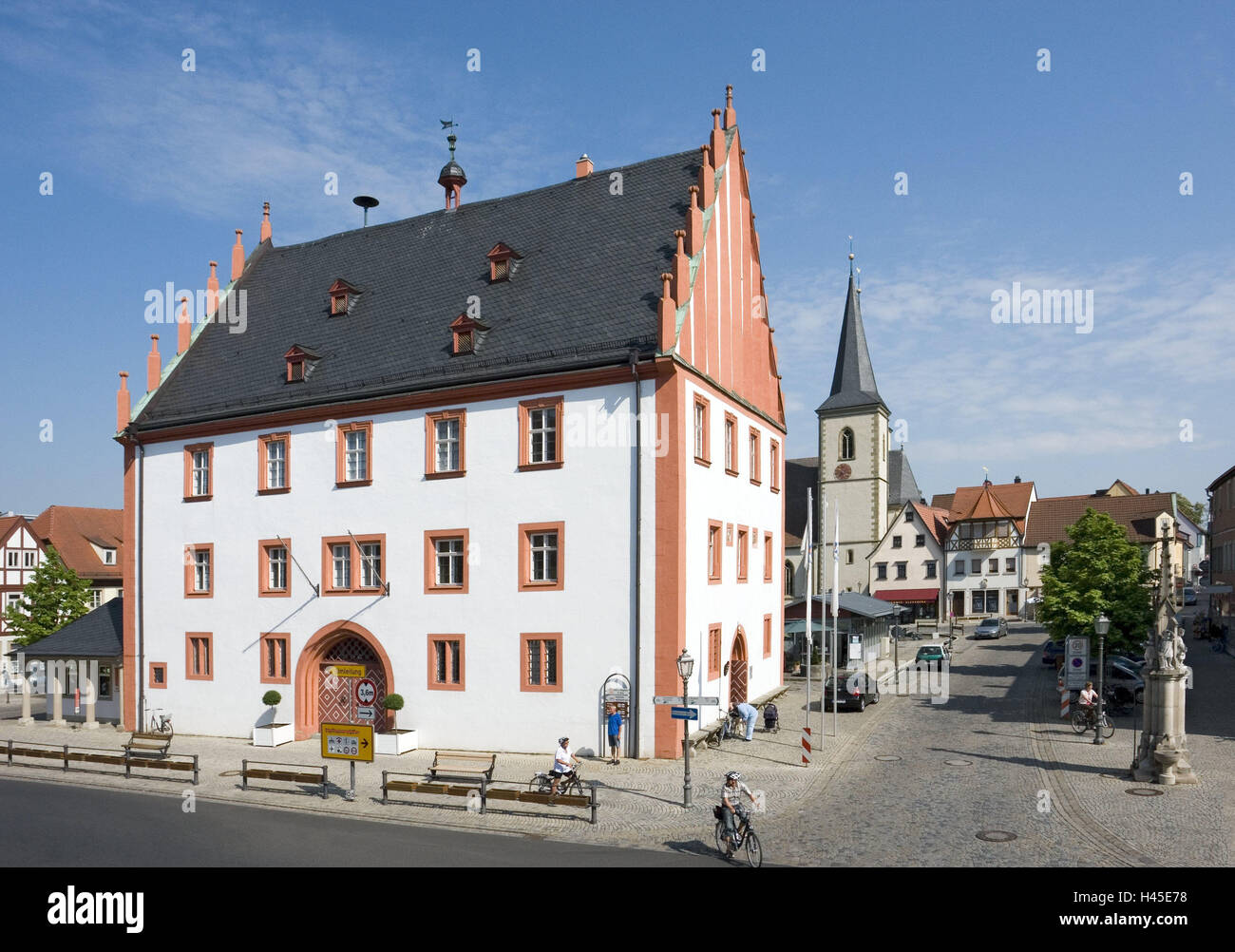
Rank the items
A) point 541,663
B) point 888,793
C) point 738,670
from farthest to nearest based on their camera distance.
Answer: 1. point 738,670
2. point 541,663
3. point 888,793

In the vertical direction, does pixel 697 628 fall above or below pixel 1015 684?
above

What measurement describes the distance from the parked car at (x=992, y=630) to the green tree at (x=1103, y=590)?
2514 cm

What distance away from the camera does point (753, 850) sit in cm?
1467

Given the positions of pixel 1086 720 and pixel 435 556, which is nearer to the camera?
pixel 1086 720

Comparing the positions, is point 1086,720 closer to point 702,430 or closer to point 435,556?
point 702,430

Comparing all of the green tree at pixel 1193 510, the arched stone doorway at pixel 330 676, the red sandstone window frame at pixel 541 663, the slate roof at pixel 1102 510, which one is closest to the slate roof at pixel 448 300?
the red sandstone window frame at pixel 541 663

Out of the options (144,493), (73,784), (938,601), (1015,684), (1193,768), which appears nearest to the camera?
(1193,768)

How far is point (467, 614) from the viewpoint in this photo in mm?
26594

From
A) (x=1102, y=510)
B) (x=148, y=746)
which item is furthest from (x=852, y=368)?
(x=148, y=746)

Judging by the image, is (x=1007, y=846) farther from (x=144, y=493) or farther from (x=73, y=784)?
(x=144, y=493)

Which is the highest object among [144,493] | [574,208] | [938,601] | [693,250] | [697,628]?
[574,208]

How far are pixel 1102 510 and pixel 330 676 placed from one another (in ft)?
219

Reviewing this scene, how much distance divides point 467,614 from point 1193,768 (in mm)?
18135
